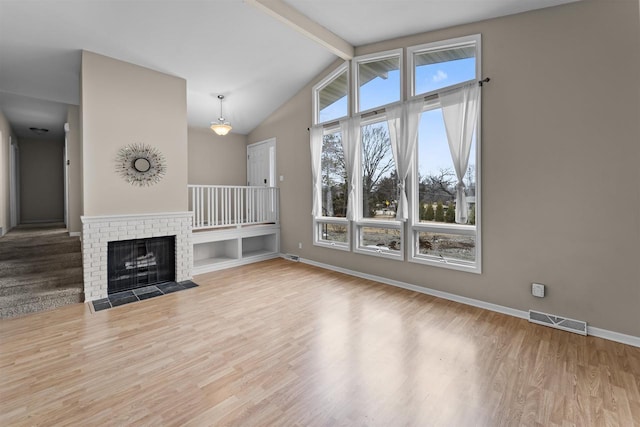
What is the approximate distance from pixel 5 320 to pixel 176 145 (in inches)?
113

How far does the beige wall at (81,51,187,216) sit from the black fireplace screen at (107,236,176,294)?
1.68 ft

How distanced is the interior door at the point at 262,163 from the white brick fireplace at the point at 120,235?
245cm

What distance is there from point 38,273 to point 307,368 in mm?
4739

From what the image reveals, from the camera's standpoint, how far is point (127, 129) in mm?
4012

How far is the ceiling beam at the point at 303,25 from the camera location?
3326 mm

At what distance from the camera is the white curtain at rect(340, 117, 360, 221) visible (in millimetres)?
4668

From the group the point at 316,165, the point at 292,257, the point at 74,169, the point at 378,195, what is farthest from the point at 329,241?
the point at 74,169

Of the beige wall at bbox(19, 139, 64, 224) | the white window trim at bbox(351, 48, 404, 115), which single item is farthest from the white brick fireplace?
the beige wall at bbox(19, 139, 64, 224)

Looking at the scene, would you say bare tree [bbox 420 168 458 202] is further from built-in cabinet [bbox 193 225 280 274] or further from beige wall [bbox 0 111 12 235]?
beige wall [bbox 0 111 12 235]

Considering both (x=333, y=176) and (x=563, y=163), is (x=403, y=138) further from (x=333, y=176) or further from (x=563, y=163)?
(x=563, y=163)

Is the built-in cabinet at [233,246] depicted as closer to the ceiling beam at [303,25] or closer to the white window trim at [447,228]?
the white window trim at [447,228]

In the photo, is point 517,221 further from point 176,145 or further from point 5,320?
point 5,320

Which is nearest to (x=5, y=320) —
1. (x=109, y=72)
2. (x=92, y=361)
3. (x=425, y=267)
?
(x=92, y=361)

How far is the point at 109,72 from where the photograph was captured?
386 centimetres
